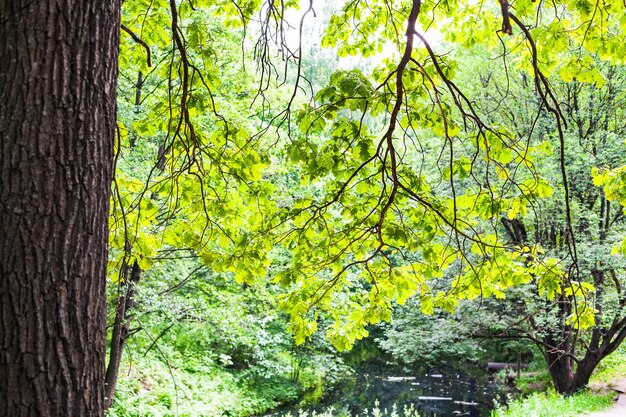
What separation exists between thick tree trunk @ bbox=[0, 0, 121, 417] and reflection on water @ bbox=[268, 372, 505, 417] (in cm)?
1276

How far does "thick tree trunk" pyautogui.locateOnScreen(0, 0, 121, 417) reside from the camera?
1.58 meters

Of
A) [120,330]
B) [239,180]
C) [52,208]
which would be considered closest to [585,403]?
[120,330]

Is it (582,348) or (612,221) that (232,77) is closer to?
(612,221)

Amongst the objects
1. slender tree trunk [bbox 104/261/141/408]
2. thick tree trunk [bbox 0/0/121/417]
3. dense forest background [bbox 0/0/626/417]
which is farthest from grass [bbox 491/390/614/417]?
thick tree trunk [bbox 0/0/121/417]

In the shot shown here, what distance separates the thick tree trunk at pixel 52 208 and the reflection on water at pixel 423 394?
41.9 feet

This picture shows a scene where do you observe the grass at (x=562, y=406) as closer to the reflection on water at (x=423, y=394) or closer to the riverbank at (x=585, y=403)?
the riverbank at (x=585, y=403)

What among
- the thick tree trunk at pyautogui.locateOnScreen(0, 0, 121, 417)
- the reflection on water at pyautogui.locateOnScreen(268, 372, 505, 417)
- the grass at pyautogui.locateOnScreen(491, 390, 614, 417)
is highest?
the thick tree trunk at pyautogui.locateOnScreen(0, 0, 121, 417)

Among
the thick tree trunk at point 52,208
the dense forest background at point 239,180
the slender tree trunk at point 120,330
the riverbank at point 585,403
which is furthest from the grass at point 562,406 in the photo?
the thick tree trunk at point 52,208

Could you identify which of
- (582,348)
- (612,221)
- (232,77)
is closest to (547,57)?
(232,77)

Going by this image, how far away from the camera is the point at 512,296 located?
13.4m

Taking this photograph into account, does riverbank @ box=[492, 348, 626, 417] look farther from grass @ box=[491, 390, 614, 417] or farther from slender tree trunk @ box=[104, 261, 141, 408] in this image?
slender tree trunk @ box=[104, 261, 141, 408]

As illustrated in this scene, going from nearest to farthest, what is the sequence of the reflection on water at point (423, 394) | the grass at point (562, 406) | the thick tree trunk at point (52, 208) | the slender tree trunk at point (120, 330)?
the thick tree trunk at point (52, 208), the slender tree trunk at point (120, 330), the grass at point (562, 406), the reflection on water at point (423, 394)

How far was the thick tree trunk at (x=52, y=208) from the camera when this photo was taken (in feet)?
5.19

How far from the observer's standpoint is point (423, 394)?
17156mm
